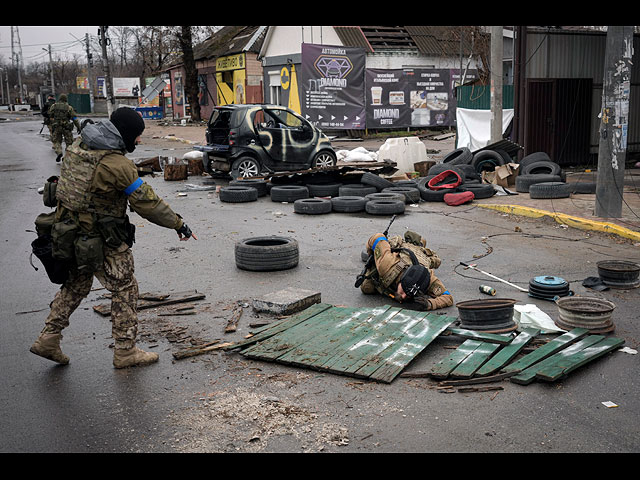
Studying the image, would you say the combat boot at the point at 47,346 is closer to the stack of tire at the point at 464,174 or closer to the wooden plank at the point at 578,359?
the wooden plank at the point at 578,359

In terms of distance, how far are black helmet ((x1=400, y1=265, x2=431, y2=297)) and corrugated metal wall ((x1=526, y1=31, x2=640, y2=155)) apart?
12.7 metres

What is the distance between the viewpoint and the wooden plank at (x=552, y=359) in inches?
189

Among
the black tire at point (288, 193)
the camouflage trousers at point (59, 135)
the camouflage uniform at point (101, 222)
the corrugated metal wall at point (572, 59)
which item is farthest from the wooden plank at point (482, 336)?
the camouflage trousers at point (59, 135)

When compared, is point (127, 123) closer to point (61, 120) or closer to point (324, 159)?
point (324, 159)

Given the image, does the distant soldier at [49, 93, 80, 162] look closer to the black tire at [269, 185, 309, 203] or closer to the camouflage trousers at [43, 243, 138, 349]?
the black tire at [269, 185, 309, 203]

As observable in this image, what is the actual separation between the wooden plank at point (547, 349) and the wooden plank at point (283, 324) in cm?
203

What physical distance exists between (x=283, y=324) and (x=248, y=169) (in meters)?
10.6

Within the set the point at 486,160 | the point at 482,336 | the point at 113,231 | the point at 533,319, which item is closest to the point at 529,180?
the point at 486,160

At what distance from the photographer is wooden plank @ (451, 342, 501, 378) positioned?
194 inches

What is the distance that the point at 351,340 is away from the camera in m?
5.64

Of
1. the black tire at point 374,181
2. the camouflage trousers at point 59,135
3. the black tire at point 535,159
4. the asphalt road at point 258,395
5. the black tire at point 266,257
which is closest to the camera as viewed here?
the asphalt road at point 258,395

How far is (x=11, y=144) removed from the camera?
31.1 m

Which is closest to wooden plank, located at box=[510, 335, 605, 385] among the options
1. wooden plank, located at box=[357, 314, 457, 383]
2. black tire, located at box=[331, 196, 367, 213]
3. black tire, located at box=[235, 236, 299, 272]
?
wooden plank, located at box=[357, 314, 457, 383]
